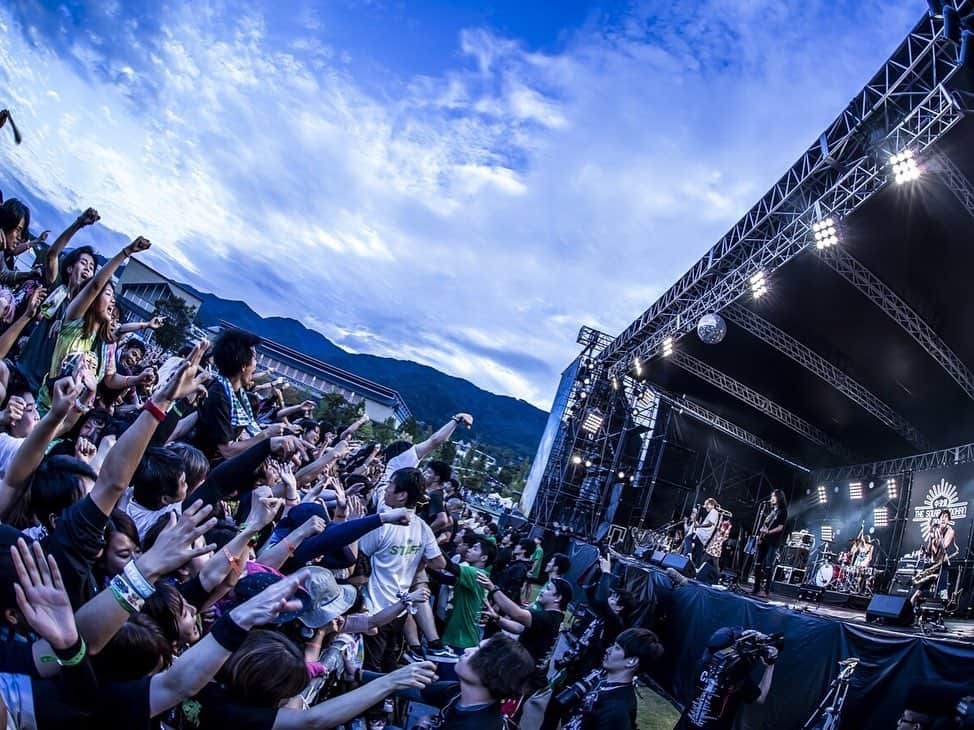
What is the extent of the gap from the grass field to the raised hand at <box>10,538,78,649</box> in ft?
20.6

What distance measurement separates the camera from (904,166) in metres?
7.79

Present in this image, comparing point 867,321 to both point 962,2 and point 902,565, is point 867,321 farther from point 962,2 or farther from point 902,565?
point 962,2

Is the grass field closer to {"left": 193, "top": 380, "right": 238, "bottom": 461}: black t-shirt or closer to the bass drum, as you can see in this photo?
{"left": 193, "top": 380, "right": 238, "bottom": 461}: black t-shirt

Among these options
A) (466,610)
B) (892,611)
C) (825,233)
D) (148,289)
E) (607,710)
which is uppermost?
(148,289)

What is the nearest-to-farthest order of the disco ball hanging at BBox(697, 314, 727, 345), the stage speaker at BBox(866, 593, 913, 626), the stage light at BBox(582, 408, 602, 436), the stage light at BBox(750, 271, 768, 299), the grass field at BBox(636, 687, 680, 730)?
1. the grass field at BBox(636, 687, 680, 730)
2. the stage speaker at BBox(866, 593, 913, 626)
3. the stage light at BBox(750, 271, 768, 299)
4. the disco ball hanging at BBox(697, 314, 727, 345)
5. the stage light at BBox(582, 408, 602, 436)

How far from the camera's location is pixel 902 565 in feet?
41.9

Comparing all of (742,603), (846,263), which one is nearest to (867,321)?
(846,263)

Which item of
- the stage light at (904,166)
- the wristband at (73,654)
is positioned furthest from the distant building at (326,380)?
the wristband at (73,654)

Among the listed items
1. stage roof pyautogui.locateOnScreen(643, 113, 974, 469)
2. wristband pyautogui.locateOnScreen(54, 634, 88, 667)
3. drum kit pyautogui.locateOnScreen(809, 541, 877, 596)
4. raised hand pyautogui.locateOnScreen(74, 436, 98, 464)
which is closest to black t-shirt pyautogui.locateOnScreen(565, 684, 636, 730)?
wristband pyautogui.locateOnScreen(54, 634, 88, 667)

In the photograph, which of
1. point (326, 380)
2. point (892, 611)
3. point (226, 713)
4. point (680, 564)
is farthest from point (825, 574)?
point (326, 380)

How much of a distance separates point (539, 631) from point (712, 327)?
10.6 meters

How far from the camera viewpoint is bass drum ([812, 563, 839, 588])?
48.1 feet

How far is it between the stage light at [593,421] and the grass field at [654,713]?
1569cm

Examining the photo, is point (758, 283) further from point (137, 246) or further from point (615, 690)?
point (137, 246)
